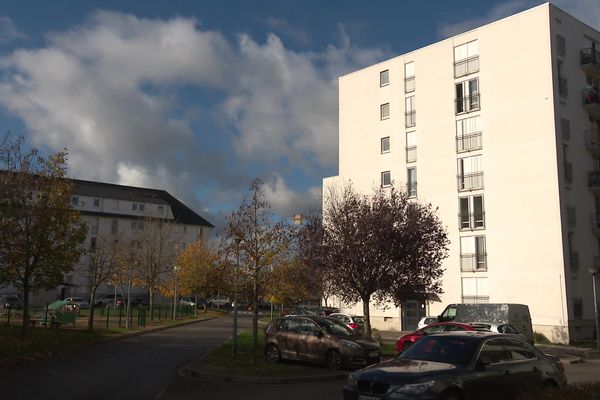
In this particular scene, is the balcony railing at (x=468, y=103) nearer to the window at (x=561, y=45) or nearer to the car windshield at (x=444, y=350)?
the window at (x=561, y=45)

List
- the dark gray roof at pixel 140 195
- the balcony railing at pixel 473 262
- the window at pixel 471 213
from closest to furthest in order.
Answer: the balcony railing at pixel 473 262
the window at pixel 471 213
the dark gray roof at pixel 140 195

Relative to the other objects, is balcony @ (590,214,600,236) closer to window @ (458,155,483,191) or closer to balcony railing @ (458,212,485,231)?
balcony railing @ (458,212,485,231)

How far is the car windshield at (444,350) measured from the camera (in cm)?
924

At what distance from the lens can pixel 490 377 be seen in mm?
9062

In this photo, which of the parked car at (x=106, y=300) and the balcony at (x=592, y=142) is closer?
the balcony at (x=592, y=142)

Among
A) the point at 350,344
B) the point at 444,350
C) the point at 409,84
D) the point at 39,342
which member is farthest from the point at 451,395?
the point at 409,84

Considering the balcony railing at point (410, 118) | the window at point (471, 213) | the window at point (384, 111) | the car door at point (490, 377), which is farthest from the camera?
the window at point (384, 111)

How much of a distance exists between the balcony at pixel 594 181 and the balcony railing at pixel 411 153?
11.4 m

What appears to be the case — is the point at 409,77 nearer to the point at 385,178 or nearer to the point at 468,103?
the point at 468,103

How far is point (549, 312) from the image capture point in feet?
107

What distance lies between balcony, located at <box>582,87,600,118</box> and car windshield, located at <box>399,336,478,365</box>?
32.1 meters

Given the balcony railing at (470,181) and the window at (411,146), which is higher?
the window at (411,146)

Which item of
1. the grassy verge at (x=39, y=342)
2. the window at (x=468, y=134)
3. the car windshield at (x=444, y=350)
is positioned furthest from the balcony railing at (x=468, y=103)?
the car windshield at (x=444, y=350)

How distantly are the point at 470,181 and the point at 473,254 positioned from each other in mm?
4826
